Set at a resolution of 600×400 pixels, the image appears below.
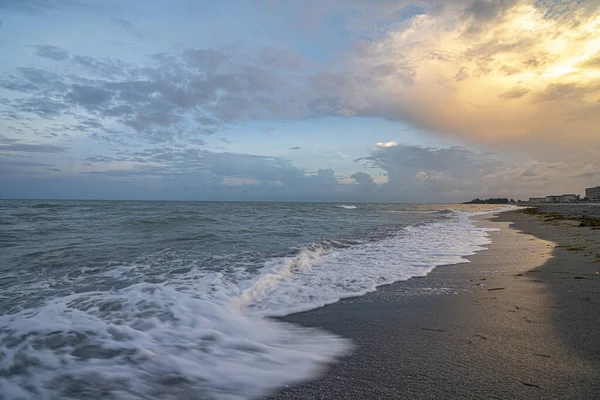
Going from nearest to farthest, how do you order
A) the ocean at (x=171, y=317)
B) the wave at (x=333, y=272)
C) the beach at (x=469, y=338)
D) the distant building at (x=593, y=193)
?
1. the beach at (x=469, y=338)
2. the ocean at (x=171, y=317)
3. the wave at (x=333, y=272)
4. the distant building at (x=593, y=193)

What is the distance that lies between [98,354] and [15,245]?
9.89 m

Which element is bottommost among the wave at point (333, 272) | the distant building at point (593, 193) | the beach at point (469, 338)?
the wave at point (333, 272)

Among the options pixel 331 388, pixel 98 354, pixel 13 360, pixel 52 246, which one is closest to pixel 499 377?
pixel 331 388

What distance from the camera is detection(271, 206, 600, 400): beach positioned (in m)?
2.36

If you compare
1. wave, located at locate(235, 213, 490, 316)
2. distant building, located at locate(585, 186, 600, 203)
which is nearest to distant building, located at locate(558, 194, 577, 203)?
distant building, located at locate(585, 186, 600, 203)

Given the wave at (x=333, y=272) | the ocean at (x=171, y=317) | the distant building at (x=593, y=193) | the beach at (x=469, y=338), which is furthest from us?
the distant building at (x=593, y=193)

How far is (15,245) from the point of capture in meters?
10.1

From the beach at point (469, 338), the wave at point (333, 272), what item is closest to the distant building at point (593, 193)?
the wave at point (333, 272)

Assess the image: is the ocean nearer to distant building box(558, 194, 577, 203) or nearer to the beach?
the beach

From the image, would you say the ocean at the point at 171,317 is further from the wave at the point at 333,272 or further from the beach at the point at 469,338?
the beach at the point at 469,338

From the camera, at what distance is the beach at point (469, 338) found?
2363 mm

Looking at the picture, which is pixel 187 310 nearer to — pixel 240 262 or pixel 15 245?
pixel 240 262

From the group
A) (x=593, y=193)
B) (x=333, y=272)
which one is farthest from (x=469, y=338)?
(x=593, y=193)

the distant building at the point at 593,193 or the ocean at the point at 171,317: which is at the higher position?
the distant building at the point at 593,193
